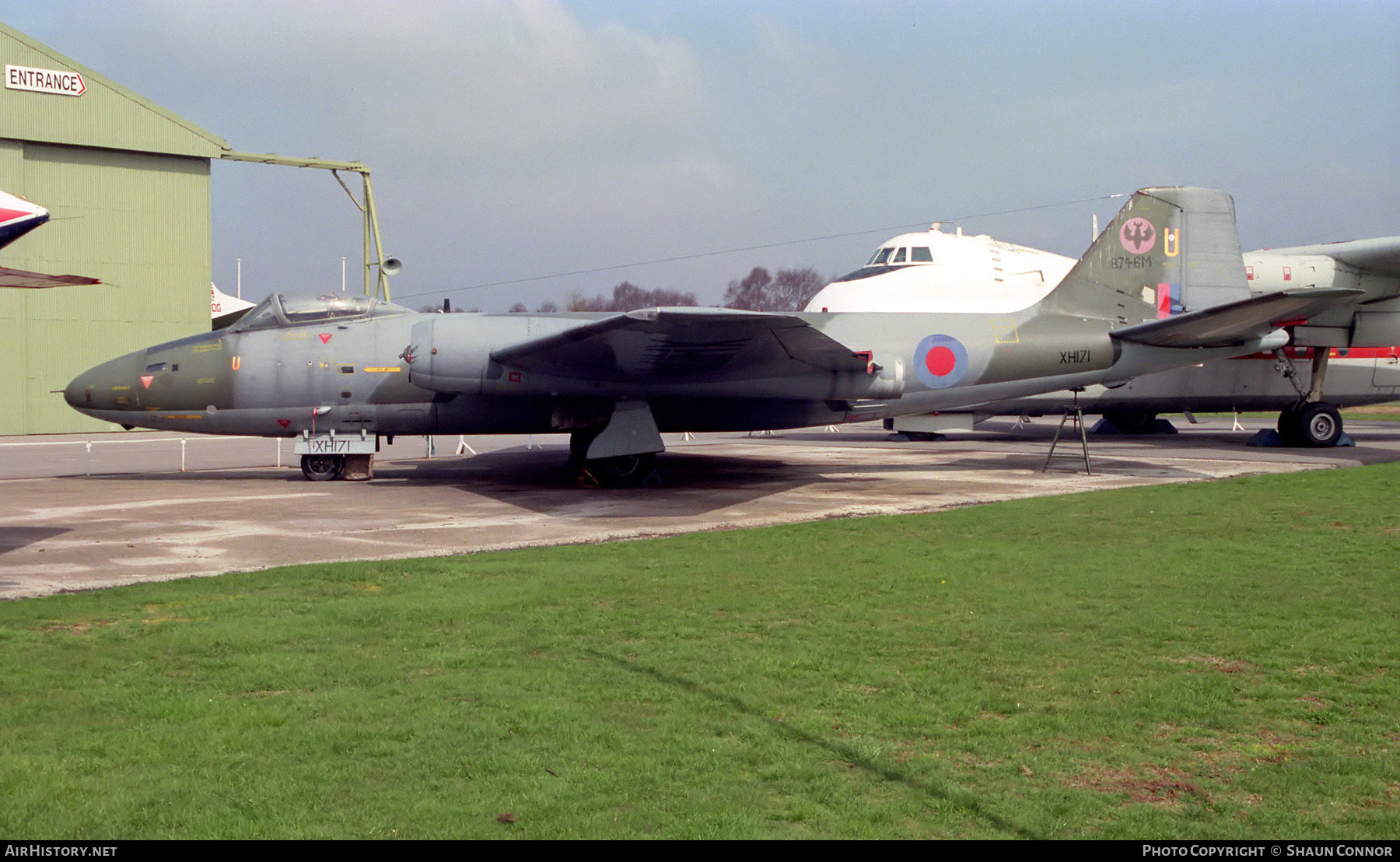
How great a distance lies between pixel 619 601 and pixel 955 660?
2598 millimetres

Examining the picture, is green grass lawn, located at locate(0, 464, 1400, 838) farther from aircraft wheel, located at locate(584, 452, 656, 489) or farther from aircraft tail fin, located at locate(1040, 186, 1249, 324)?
aircraft tail fin, located at locate(1040, 186, 1249, 324)

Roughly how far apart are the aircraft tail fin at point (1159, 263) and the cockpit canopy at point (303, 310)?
11.7 meters

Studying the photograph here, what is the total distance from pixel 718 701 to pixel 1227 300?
849 inches

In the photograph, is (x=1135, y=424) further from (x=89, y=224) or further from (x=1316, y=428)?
(x=89, y=224)

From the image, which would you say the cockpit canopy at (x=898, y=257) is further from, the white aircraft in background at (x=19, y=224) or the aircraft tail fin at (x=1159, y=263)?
the white aircraft in background at (x=19, y=224)

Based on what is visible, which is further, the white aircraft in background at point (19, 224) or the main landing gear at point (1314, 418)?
the main landing gear at point (1314, 418)

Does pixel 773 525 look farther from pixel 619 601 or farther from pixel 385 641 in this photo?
pixel 385 641

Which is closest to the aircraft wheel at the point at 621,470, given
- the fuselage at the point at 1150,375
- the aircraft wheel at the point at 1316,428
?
the fuselage at the point at 1150,375

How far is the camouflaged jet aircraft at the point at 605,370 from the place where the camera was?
15461 millimetres

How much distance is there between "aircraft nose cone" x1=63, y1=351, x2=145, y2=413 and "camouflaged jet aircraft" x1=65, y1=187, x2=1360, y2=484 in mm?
27

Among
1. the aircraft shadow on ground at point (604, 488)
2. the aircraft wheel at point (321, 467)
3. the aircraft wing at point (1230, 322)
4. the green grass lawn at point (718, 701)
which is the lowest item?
the green grass lawn at point (718, 701)

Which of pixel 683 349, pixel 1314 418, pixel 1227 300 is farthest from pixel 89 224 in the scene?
pixel 1314 418

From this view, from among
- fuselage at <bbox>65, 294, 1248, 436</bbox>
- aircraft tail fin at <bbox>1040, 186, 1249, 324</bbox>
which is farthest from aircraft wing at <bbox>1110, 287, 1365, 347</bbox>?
fuselage at <bbox>65, 294, 1248, 436</bbox>

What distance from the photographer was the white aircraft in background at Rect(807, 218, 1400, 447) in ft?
79.9
